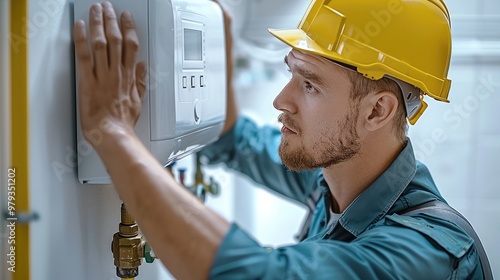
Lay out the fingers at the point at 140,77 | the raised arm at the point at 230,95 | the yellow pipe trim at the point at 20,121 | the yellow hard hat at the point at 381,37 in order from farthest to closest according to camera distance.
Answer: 1. the raised arm at the point at 230,95
2. the yellow hard hat at the point at 381,37
3. the fingers at the point at 140,77
4. the yellow pipe trim at the point at 20,121

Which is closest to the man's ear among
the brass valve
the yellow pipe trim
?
the brass valve

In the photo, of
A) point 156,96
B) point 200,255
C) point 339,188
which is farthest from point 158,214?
point 339,188

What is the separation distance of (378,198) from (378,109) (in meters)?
0.15

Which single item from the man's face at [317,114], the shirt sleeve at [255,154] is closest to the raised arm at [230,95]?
the shirt sleeve at [255,154]

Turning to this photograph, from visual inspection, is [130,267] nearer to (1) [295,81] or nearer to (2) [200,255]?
(2) [200,255]

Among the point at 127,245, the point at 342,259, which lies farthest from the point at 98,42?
the point at 342,259

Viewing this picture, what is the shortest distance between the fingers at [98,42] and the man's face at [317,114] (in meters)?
0.32

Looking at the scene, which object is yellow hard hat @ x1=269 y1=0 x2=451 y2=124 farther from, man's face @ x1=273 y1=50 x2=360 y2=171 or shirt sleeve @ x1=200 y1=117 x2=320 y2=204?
shirt sleeve @ x1=200 y1=117 x2=320 y2=204

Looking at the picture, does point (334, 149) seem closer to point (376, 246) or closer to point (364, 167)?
point (364, 167)

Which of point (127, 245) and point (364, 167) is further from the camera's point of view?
point (364, 167)

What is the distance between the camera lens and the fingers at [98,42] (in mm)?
699

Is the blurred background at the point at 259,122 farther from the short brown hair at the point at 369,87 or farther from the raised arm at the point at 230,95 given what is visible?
the short brown hair at the point at 369,87

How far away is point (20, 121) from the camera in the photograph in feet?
2.11

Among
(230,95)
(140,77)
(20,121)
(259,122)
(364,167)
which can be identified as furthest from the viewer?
(259,122)
